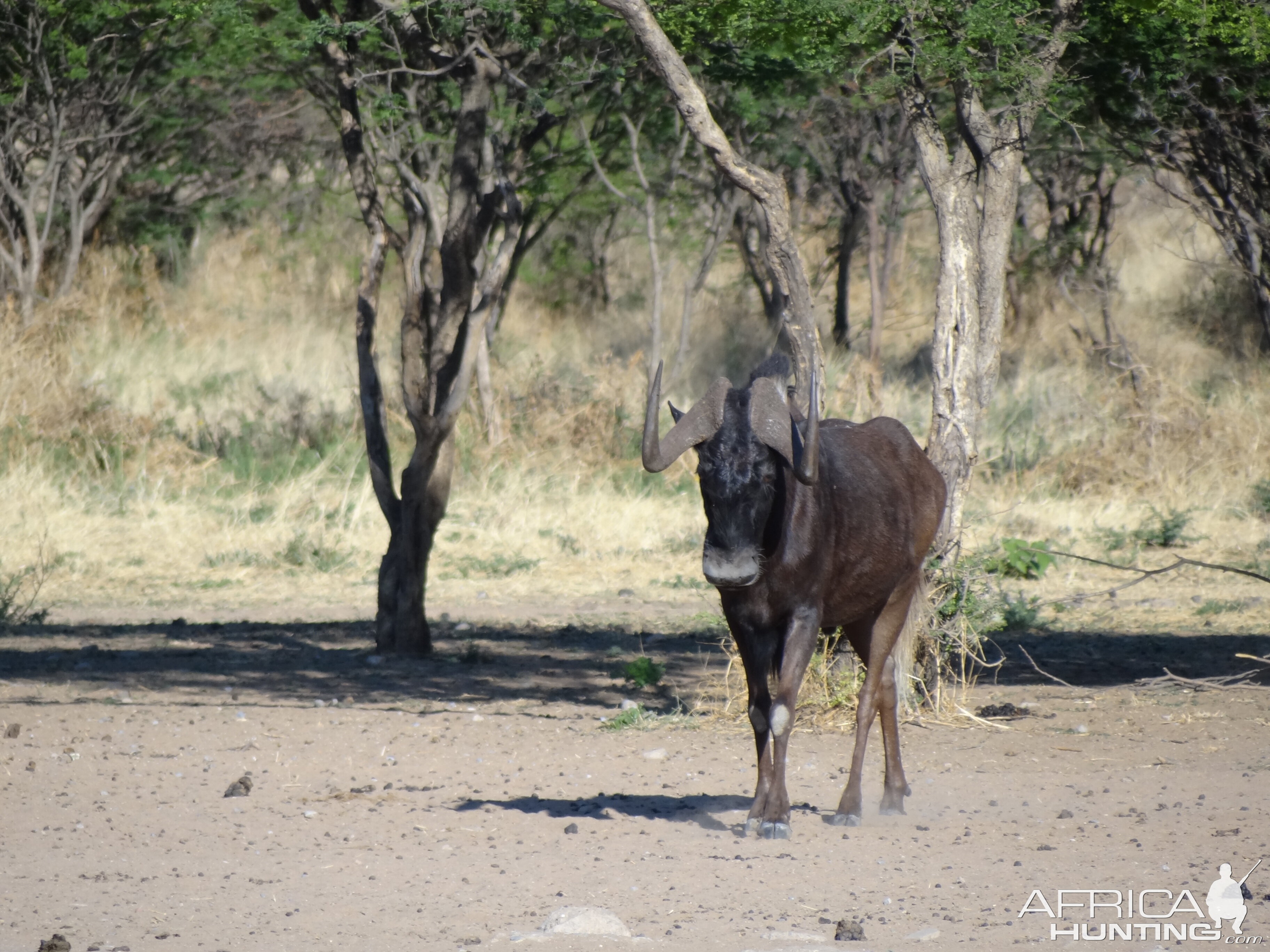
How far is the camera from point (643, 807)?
6.31 m

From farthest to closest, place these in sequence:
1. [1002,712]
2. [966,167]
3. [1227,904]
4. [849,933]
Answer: [966,167], [1002,712], [1227,904], [849,933]

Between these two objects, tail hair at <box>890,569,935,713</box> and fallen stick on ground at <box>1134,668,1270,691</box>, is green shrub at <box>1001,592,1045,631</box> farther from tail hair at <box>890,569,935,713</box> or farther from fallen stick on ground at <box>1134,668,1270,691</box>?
tail hair at <box>890,569,935,713</box>

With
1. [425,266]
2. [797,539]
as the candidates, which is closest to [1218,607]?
[425,266]

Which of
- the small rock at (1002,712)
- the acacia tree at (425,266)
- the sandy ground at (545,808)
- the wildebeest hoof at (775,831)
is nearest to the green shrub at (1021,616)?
the sandy ground at (545,808)

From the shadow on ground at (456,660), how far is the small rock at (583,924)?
13.2 feet

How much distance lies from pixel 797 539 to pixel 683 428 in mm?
707

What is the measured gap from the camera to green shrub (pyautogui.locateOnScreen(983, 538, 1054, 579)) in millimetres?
12531

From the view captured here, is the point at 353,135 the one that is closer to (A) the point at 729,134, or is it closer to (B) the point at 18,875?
(B) the point at 18,875

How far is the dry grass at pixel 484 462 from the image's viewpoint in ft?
43.8

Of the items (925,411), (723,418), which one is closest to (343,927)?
(723,418)

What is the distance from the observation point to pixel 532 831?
19.3ft

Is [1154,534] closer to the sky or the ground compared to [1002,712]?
closer to the sky

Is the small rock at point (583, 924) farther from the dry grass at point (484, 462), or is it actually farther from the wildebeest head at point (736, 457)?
the dry grass at point (484, 462)

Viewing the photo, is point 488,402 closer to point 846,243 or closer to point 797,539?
point 846,243
